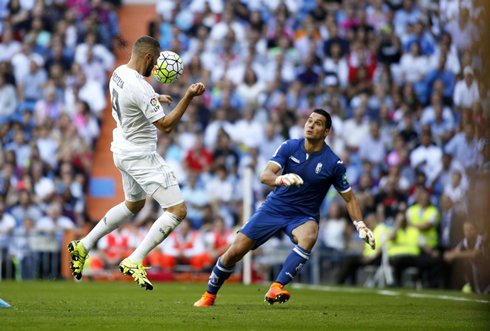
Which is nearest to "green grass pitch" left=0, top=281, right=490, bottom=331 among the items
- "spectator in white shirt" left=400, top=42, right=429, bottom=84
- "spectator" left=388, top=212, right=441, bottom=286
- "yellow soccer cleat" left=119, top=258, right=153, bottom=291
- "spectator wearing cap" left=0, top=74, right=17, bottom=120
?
"yellow soccer cleat" left=119, top=258, right=153, bottom=291

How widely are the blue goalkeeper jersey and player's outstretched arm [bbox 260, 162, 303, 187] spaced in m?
0.37

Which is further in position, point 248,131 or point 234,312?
point 248,131

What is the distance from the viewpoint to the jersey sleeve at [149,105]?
29.8 feet

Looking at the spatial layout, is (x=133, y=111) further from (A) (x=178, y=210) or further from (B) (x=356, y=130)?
(B) (x=356, y=130)

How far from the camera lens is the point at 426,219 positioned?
16375 millimetres

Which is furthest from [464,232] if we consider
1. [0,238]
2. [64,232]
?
[0,238]

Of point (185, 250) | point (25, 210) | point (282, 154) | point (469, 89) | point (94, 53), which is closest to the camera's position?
point (282, 154)

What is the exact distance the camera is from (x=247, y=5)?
22438 millimetres

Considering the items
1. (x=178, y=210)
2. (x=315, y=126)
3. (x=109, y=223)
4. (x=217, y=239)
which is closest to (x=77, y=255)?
(x=109, y=223)

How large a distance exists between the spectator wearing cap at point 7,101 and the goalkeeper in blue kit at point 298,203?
1229 cm

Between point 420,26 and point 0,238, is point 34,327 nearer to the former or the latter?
point 0,238

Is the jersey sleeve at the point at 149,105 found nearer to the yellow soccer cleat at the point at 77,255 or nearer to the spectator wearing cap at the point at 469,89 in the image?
the yellow soccer cleat at the point at 77,255

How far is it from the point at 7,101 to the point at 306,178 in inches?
502

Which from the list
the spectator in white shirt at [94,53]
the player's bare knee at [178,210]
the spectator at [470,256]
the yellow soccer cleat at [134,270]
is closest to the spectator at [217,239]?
the spectator at [470,256]
